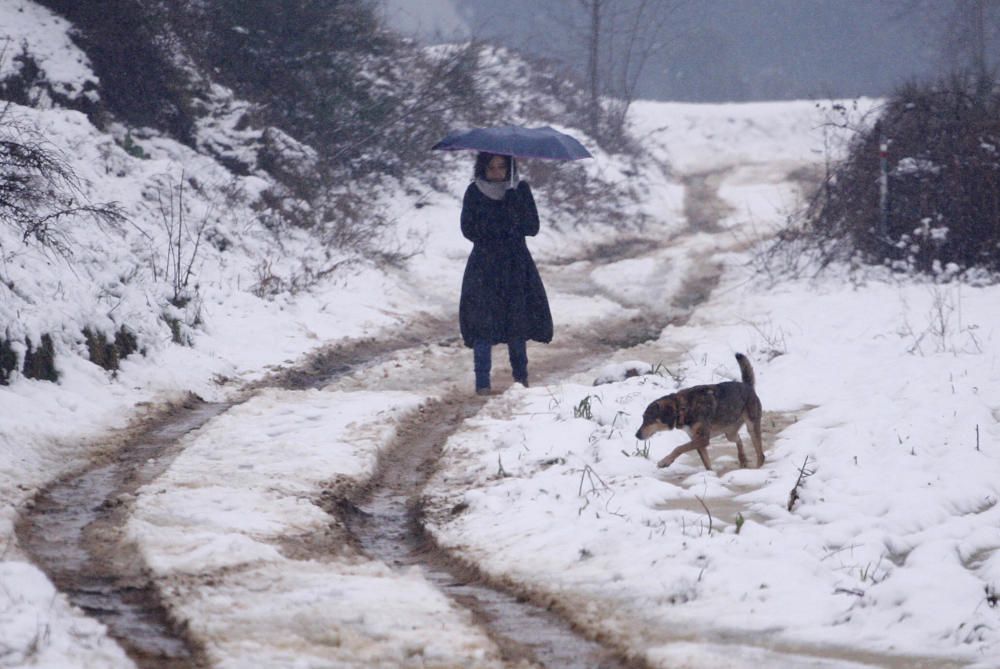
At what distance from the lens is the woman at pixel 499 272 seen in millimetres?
8250

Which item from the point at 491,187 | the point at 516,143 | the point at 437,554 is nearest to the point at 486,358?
the point at 491,187

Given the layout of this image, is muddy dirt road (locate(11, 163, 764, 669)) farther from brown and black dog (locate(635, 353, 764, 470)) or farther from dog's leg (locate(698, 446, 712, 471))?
dog's leg (locate(698, 446, 712, 471))

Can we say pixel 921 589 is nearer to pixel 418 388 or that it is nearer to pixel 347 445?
pixel 347 445

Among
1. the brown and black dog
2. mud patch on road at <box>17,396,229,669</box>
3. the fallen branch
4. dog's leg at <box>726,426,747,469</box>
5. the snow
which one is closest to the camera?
mud patch on road at <box>17,396,229,669</box>

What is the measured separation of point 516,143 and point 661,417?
2870 mm

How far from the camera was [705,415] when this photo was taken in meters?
5.89

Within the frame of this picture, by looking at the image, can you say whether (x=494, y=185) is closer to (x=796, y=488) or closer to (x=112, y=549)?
(x=796, y=488)

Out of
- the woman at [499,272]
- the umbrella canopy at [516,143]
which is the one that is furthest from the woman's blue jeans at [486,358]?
the umbrella canopy at [516,143]

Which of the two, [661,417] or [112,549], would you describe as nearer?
[112,549]

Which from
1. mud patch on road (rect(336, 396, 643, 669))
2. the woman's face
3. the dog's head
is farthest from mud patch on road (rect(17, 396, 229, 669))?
the woman's face

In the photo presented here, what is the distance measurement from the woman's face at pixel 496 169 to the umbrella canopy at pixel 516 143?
0.21 m

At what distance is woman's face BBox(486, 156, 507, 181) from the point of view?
816 centimetres

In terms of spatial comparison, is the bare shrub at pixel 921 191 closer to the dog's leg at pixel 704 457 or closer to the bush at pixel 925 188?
the bush at pixel 925 188

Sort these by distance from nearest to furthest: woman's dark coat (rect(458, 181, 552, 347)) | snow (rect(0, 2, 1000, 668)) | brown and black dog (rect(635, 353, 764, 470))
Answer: snow (rect(0, 2, 1000, 668))
brown and black dog (rect(635, 353, 764, 470))
woman's dark coat (rect(458, 181, 552, 347))
